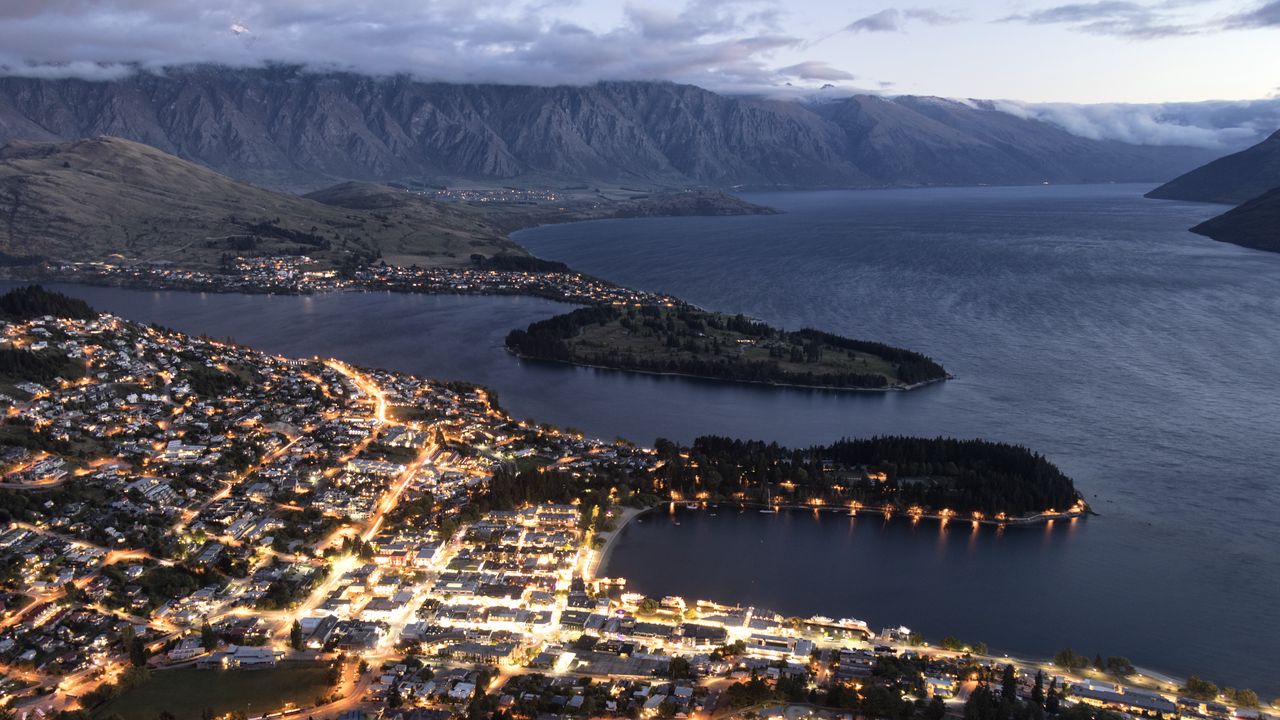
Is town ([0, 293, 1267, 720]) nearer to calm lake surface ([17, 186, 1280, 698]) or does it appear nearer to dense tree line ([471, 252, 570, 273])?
calm lake surface ([17, 186, 1280, 698])

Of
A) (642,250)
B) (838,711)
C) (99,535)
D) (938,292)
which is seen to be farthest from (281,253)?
(838,711)

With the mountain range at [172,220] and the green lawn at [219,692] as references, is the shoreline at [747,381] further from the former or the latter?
the mountain range at [172,220]

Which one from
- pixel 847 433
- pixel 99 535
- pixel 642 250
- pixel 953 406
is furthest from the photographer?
pixel 642 250

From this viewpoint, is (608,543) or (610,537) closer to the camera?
(608,543)

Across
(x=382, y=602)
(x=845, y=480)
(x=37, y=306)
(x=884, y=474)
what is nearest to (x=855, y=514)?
(x=845, y=480)

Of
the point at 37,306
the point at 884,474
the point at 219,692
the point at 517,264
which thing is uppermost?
the point at 517,264

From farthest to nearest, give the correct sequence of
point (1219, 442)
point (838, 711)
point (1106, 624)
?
point (1219, 442) < point (1106, 624) < point (838, 711)

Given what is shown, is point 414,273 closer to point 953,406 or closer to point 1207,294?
point 953,406

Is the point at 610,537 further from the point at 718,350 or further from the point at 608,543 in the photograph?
the point at 718,350
